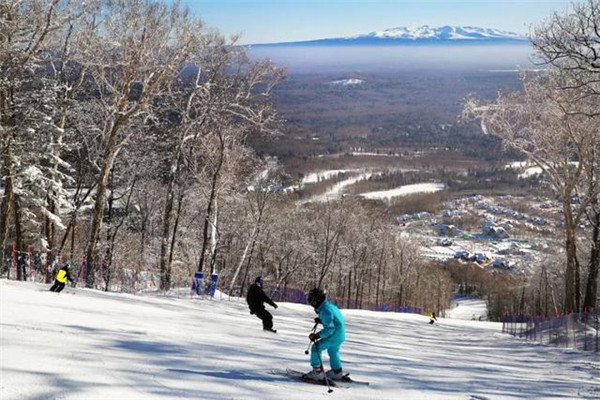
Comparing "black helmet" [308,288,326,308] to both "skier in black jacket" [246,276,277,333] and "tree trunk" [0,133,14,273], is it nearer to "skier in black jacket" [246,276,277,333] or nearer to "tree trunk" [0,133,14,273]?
"skier in black jacket" [246,276,277,333]

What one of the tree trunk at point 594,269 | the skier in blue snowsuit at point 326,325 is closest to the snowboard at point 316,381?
the skier in blue snowsuit at point 326,325

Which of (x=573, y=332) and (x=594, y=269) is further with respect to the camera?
(x=594, y=269)

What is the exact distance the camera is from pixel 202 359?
10.4 m

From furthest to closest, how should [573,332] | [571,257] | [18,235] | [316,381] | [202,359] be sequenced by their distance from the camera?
1. [18,235]
2. [571,257]
3. [573,332]
4. [202,359]
5. [316,381]

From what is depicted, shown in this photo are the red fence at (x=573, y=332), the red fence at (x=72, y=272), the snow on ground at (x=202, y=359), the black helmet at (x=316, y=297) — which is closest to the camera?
the snow on ground at (x=202, y=359)

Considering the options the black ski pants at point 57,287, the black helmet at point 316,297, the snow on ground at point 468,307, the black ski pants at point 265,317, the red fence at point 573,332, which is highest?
the black helmet at point 316,297

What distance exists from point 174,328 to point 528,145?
2001cm

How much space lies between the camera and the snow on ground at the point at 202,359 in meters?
7.81

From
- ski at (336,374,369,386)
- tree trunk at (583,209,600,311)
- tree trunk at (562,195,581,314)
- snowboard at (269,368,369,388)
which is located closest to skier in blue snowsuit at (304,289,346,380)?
snowboard at (269,368,369,388)

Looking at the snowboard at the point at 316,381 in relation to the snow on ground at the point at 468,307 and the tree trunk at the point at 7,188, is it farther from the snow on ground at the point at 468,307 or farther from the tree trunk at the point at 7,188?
the snow on ground at the point at 468,307

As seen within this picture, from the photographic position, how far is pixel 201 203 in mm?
40844

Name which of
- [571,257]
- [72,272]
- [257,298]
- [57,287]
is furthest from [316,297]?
[72,272]

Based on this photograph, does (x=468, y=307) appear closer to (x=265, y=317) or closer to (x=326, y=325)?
(x=265, y=317)

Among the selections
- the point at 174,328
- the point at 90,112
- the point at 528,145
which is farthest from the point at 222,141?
the point at 174,328
